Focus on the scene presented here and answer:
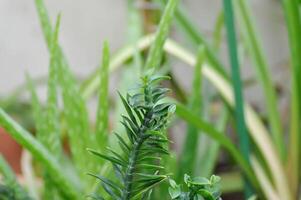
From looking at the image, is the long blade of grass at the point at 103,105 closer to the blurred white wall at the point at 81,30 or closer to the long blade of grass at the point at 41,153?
the long blade of grass at the point at 41,153

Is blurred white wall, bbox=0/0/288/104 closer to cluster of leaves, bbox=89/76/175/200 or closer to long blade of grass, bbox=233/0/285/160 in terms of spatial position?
long blade of grass, bbox=233/0/285/160

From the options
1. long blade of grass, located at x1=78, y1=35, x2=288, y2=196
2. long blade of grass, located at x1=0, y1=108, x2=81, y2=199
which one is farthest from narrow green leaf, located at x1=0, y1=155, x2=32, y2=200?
long blade of grass, located at x1=78, y1=35, x2=288, y2=196

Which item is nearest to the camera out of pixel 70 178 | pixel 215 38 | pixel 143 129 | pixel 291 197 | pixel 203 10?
pixel 143 129

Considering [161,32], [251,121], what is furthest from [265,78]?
[161,32]

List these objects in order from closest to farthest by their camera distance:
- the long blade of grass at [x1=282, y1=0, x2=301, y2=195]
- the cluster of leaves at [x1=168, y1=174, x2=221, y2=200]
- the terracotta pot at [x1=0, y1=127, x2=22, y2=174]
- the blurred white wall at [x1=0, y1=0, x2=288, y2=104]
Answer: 1. the cluster of leaves at [x1=168, y1=174, x2=221, y2=200]
2. the long blade of grass at [x1=282, y1=0, x2=301, y2=195]
3. the terracotta pot at [x1=0, y1=127, x2=22, y2=174]
4. the blurred white wall at [x1=0, y1=0, x2=288, y2=104]

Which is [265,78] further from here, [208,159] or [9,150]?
[9,150]

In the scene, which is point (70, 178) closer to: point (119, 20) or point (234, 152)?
point (234, 152)

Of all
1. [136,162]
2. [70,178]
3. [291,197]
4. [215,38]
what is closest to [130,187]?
[136,162]
